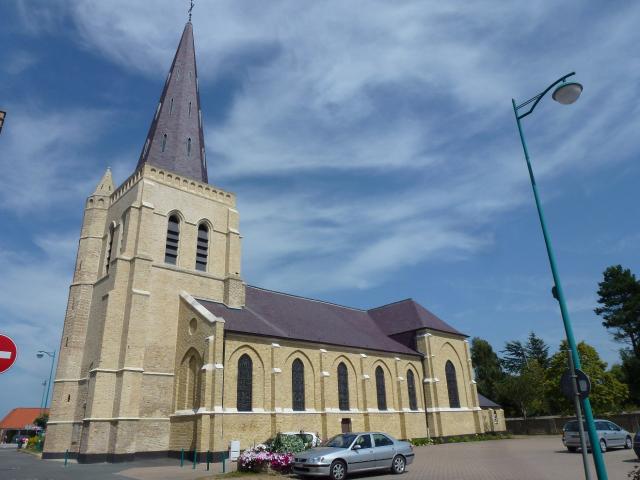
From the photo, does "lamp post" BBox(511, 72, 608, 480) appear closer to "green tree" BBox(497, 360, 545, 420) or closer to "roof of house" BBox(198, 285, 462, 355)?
"roof of house" BBox(198, 285, 462, 355)

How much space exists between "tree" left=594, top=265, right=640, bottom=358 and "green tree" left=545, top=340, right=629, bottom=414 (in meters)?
5.45

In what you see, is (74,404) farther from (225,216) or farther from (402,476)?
(402,476)

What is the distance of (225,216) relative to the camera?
31.2m

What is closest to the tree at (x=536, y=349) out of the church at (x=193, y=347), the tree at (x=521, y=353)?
the tree at (x=521, y=353)

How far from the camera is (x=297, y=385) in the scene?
26.3 metres

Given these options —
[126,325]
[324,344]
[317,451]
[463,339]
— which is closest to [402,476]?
[317,451]

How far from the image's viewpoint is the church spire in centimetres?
3065

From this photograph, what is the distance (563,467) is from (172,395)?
18.6 meters

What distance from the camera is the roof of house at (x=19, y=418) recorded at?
71.6 metres

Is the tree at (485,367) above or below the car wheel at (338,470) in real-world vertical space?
above

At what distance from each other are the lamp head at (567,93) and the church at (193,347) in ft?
60.1

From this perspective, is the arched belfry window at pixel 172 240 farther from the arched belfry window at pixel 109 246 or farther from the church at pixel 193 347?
the arched belfry window at pixel 109 246

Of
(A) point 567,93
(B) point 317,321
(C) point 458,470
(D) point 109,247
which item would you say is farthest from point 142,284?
(A) point 567,93

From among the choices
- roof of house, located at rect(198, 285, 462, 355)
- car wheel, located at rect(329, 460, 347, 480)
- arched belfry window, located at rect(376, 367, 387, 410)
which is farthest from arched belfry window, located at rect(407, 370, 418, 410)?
car wheel, located at rect(329, 460, 347, 480)
